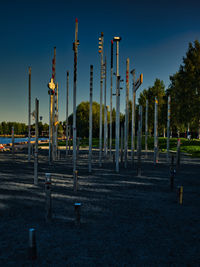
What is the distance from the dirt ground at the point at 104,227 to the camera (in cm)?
463

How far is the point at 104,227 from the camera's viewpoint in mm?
6137

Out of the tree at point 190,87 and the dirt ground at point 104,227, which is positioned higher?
the tree at point 190,87

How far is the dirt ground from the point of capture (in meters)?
4.63

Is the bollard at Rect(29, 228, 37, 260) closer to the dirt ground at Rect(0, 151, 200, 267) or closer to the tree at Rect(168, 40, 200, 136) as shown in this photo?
the dirt ground at Rect(0, 151, 200, 267)

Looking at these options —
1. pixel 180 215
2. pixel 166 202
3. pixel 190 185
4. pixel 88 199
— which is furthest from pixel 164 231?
pixel 190 185

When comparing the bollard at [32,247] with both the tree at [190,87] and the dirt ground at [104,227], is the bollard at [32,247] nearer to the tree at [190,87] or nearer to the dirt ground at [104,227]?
the dirt ground at [104,227]

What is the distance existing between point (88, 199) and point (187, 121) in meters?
37.2

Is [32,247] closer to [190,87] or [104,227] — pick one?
[104,227]

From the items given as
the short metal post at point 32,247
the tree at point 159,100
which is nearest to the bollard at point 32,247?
the short metal post at point 32,247

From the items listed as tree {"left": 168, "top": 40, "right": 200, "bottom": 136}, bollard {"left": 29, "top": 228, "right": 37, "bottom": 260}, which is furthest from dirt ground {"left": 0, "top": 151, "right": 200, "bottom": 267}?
tree {"left": 168, "top": 40, "right": 200, "bottom": 136}

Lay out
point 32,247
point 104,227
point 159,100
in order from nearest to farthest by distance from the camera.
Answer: point 32,247, point 104,227, point 159,100

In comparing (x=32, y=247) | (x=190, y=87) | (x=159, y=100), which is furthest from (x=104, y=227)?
(x=159, y=100)

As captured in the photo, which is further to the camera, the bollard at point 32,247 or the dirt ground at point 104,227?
the dirt ground at point 104,227

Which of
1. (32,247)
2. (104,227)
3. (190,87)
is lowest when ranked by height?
(104,227)
